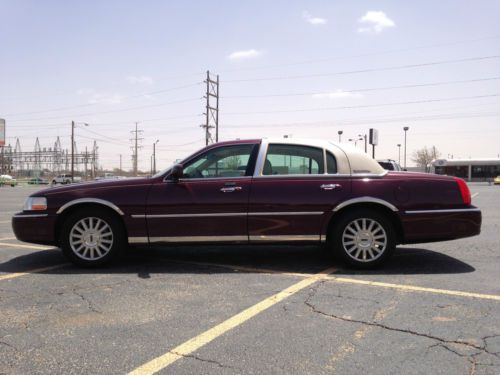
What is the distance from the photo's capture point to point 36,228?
5.55 meters

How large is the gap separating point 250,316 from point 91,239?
270 cm

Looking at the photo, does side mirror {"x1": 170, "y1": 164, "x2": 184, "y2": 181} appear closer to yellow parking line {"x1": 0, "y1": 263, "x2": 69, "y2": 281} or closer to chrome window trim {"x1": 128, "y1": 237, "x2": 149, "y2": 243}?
chrome window trim {"x1": 128, "y1": 237, "x2": 149, "y2": 243}

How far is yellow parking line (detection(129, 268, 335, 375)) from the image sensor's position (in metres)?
2.84

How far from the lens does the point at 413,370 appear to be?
2773mm

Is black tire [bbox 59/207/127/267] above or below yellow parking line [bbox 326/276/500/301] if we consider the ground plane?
above

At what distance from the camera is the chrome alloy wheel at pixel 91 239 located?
5520mm

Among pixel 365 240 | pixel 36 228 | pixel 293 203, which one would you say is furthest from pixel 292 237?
pixel 36 228

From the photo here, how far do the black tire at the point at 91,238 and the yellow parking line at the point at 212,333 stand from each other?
227 cm

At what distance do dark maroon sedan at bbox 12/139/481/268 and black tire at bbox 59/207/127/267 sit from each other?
1 centimetres

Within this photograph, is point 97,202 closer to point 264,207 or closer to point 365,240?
point 264,207

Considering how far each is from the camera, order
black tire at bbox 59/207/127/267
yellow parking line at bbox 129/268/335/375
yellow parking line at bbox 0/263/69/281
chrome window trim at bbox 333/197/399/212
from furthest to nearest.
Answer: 1. black tire at bbox 59/207/127/267
2. chrome window trim at bbox 333/197/399/212
3. yellow parking line at bbox 0/263/69/281
4. yellow parking line at bbox 129/268/335/375

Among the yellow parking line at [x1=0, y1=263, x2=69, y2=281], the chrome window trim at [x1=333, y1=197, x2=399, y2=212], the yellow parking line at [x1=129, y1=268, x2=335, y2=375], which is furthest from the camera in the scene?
the chrome window trim at [x1=333, y1=197, x2=399, y2=212]

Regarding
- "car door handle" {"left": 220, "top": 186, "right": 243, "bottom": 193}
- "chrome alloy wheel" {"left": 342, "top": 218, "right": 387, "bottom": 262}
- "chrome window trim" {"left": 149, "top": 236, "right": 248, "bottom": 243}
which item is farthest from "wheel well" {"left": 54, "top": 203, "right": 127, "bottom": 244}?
"chrome alloy wheel" {"left": 342, "top": 218, "right": 387, "bottom": 262}

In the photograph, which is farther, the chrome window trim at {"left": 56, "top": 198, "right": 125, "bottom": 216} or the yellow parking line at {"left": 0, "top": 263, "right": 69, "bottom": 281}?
the chrome window trim at {"left": 56, "top": 198, "right": 125, "bottom": 216}
